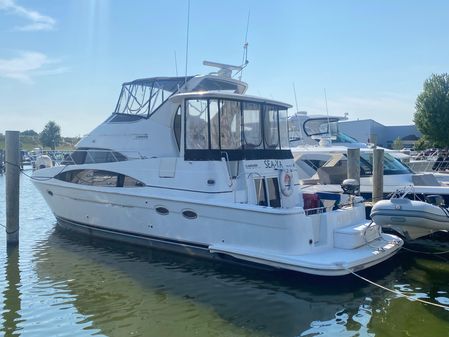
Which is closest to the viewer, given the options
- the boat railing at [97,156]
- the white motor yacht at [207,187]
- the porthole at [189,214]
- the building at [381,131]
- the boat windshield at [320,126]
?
the white motor yacht at [207,187]

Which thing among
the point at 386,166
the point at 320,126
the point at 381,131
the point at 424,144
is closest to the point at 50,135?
the point at 381,131

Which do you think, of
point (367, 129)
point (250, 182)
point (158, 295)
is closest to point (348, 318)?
point (158, 295)

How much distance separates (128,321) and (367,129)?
5352 centimetres

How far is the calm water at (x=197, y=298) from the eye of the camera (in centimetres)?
621

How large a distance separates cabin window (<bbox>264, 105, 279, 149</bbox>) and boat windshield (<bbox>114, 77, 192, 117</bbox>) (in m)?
2.16

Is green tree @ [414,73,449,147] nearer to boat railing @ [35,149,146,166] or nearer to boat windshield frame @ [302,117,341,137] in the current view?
boat windshield frame @ [302,117,341,137]

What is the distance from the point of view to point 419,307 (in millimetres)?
6902

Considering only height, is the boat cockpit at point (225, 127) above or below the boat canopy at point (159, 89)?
below

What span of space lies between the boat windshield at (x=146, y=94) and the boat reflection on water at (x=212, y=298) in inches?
135

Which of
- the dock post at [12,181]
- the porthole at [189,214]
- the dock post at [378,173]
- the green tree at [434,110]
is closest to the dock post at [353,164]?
the dock post at [378,173]

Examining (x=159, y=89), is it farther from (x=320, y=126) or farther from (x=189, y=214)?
(x=320, y=126)

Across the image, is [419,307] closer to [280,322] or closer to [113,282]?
[280,322]

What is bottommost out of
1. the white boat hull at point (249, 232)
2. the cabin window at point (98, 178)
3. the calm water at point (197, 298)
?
the calm water at point (197, 298)

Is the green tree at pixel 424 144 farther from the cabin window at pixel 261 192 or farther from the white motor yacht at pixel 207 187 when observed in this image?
the cabin window at pixel 261 192
